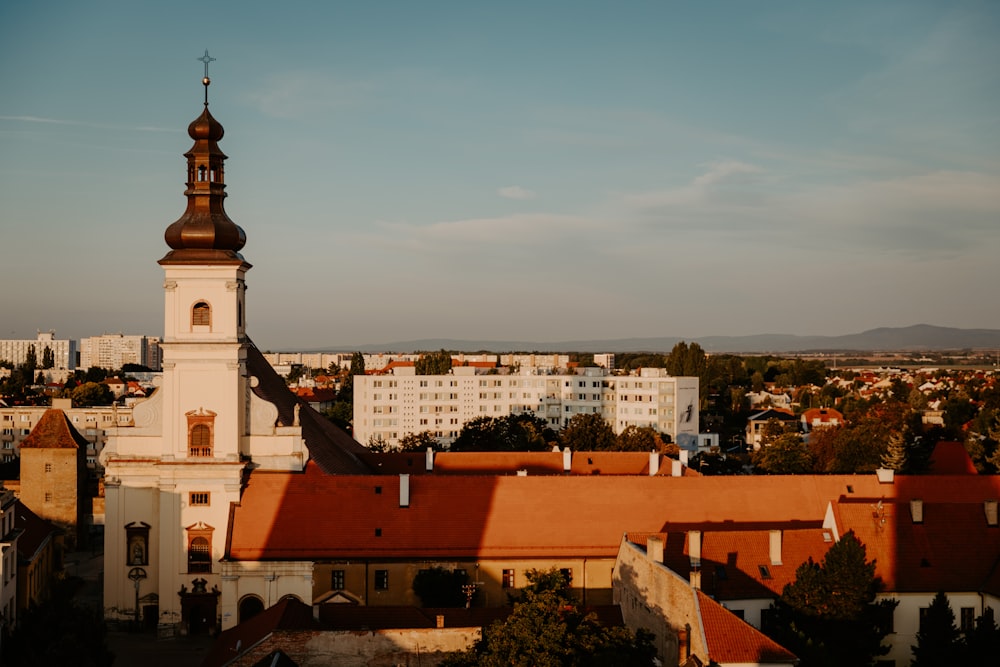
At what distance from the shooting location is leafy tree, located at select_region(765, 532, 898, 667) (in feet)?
110

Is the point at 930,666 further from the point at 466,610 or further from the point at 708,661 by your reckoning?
the point at 466,610

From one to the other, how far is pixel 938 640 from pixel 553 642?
12.3 metres

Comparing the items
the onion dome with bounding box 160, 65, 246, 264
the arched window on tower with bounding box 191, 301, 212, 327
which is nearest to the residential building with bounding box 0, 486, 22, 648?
the arched window on tower with bounding box 191, 301, 212, 327

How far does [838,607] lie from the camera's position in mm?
33594

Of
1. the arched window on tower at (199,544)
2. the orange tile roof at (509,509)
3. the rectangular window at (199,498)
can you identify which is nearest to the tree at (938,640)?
the orange tile roof at (509,509)

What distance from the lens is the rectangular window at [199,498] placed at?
46500 mm

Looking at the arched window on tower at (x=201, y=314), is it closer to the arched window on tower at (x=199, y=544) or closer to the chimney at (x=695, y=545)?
the arched window on tower at (x=199, y=544)

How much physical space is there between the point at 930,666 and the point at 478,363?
5992 inches

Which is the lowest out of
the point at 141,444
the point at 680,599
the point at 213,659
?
the point at 213,659

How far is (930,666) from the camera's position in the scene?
1275 inches

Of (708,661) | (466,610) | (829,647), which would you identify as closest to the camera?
(708,661)

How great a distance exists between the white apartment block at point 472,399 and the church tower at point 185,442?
74.8 meters

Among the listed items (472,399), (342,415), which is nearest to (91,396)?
(342,415)

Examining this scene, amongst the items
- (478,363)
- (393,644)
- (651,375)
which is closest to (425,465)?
(393,644)
